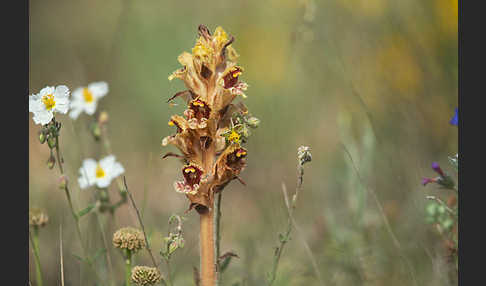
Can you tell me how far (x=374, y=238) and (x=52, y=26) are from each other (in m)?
4.73

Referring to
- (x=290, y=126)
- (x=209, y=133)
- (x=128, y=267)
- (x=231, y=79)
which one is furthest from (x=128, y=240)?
(x=290, y=126)

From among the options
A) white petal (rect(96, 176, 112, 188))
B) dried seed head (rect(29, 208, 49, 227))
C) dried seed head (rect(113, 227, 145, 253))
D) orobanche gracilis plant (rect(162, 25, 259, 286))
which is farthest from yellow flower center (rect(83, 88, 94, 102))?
orobanche gracilis plant (rect(162, 25, 259, 286))

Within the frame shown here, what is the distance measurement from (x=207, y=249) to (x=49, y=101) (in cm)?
101

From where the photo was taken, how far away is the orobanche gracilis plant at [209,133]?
7.09 ft

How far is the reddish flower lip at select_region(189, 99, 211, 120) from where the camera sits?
83.3 inches

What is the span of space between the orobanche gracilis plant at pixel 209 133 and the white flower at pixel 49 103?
0.61 m

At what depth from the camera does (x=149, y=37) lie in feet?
20.1

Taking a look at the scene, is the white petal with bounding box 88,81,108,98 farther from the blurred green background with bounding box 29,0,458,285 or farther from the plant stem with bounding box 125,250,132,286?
the plant stem with bounding box 125,250,132,286

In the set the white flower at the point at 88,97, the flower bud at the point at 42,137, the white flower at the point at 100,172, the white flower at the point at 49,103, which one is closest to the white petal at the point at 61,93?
the white flower at the point at 49,103

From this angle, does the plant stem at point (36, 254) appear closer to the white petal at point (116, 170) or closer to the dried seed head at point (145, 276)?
the dried seed head at point (145, 276)

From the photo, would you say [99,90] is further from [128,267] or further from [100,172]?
[128,267]

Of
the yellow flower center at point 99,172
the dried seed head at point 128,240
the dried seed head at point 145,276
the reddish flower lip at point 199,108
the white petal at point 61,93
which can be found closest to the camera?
the reddish flower lip at point 199,108

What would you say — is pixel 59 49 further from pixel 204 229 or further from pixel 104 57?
pixel 204 229

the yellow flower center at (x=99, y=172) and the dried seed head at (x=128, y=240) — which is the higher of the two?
the yellow flower center at (x=99, y=172)
